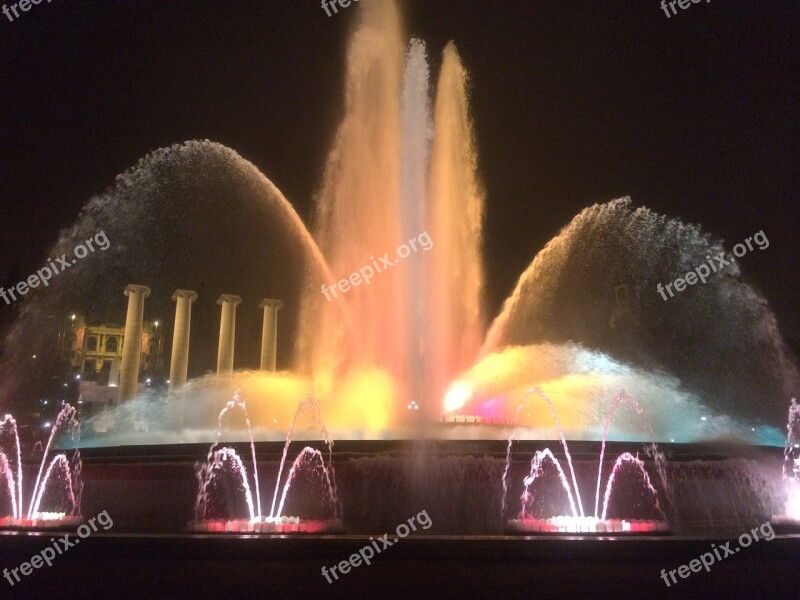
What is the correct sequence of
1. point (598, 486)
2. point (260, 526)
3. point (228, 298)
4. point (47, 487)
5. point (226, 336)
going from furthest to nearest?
point (228, 298) < point (226, 336) < point (47, 487) < point (598, 486) < point (260, 526)

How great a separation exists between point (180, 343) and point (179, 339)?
362mm

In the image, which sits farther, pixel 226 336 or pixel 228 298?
pixel 228 298

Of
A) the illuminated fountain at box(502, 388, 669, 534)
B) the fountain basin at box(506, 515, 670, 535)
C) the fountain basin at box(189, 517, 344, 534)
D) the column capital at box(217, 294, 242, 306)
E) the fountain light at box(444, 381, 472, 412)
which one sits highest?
the column capital at box(217, 294, 242, 306)

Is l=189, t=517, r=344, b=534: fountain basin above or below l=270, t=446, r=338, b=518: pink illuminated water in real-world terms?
below

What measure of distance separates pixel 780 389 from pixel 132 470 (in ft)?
181

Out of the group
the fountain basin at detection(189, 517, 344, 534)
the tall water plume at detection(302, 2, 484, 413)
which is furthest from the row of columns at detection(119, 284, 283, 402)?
the fountain basin at detection(189, 517, 344, 534)

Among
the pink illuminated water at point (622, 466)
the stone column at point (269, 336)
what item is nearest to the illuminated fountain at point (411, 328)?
the pink illuminated water at point (622, 466)

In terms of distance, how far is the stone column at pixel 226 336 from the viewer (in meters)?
53.3

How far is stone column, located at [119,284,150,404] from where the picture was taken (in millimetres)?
50781

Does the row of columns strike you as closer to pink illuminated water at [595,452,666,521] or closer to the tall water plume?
the tall water plume

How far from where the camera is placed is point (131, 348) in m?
50.9

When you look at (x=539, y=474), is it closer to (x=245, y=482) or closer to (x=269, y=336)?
(x=245, y=482)

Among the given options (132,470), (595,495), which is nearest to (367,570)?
(595,495)

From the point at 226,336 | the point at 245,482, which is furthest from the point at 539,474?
the point at 226,336
